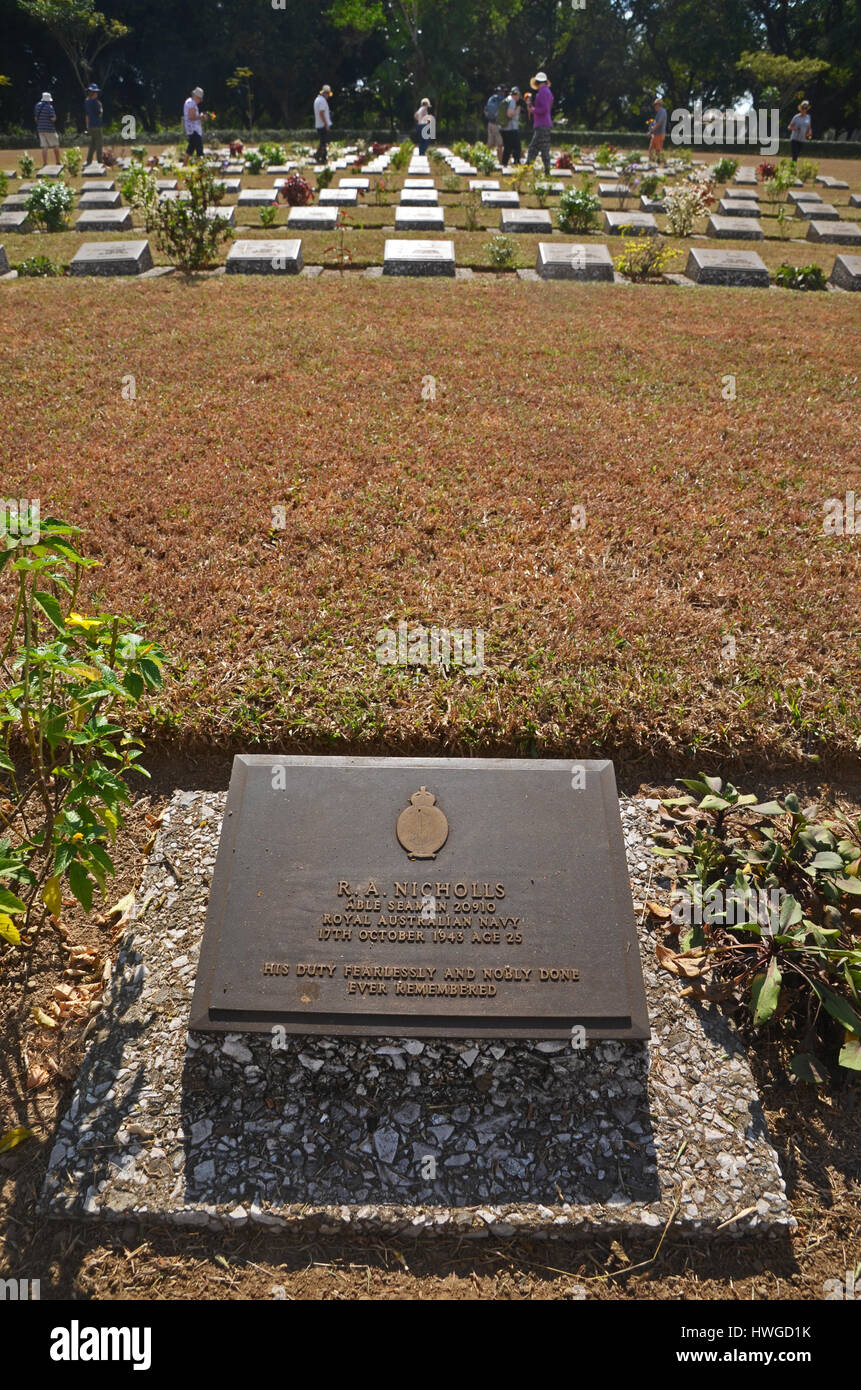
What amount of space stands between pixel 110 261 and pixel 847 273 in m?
11.0

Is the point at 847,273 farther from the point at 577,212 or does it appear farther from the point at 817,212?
the point at 817,212

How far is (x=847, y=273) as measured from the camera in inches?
473

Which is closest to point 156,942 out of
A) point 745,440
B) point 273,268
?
point 745,440

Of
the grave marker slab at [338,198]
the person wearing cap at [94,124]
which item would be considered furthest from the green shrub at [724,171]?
the person wearing cap at [94,124]

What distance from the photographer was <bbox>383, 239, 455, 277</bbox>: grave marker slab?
37.8 ft

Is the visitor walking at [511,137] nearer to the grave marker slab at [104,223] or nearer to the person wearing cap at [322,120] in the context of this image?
the person wearing cap at [322,120]

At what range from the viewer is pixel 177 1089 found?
2.62 metres

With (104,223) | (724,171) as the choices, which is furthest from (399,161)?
(104,223)

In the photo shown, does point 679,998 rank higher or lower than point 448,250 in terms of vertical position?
lower

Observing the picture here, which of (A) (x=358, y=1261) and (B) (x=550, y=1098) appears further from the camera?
(B) (x=550, y=1098)

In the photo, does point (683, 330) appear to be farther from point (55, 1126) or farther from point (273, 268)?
point (55, 1126)

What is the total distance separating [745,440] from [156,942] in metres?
6.13

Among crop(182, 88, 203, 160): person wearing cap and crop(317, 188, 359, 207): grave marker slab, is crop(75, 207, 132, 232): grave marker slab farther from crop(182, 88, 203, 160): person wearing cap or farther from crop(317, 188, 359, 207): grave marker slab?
crop(317, 188, 359, 207): grave marker slab

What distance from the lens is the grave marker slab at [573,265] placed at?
38.2 ft
